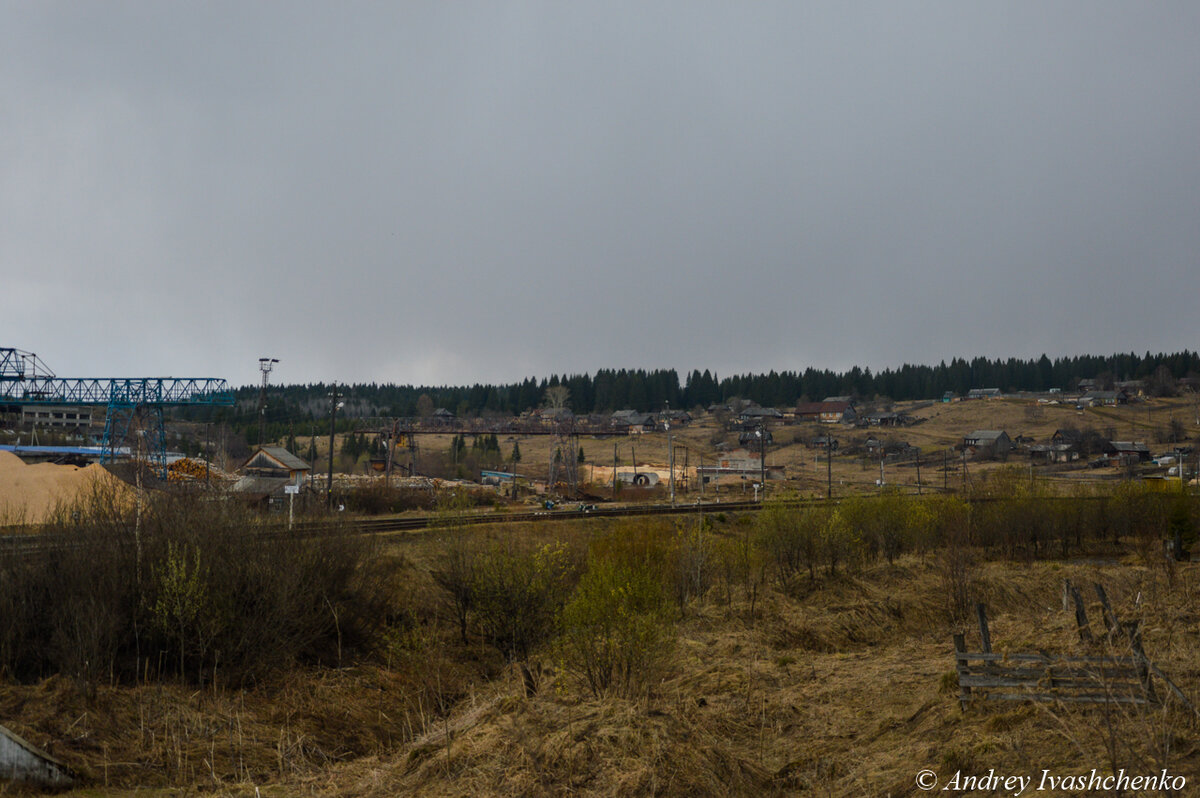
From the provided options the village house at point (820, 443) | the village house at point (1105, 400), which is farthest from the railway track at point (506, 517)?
the village house at point (1105, 400)

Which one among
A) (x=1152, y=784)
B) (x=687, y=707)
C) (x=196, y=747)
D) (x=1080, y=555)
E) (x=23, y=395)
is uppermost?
(x=23, y=395)

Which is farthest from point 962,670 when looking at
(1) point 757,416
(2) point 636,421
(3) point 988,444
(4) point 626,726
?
(1) point 757,416

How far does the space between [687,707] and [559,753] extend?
4.41 m

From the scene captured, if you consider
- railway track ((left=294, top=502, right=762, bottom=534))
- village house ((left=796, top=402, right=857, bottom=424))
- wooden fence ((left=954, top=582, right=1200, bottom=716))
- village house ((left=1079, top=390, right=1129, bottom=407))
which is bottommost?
railway track ((left=294, top=502, right=762, bottom=534))

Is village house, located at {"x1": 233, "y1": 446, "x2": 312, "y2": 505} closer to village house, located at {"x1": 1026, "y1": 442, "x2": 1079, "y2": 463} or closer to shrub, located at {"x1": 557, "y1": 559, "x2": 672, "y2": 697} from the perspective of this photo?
shrub, located at {"x1": 557, "y1": 559, "x2": 672, "y2": 697}

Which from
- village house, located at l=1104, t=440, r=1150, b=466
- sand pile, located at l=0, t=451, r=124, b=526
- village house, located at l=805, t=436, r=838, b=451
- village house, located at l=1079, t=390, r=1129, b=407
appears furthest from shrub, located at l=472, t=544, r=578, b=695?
village house, located at l=1079, t=390, r=1129, b=407

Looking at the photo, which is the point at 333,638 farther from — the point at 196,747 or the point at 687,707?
the point at 687,707

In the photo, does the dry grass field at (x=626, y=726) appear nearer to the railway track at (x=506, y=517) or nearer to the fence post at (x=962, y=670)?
the fence post at (x=962, y=670)

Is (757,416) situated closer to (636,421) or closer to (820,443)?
(636,421)

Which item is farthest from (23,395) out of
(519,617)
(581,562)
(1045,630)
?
(1045,630)

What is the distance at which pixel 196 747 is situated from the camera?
15688 mm

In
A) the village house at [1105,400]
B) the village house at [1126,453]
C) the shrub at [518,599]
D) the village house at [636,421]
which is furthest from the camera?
the village house at [1105,400]

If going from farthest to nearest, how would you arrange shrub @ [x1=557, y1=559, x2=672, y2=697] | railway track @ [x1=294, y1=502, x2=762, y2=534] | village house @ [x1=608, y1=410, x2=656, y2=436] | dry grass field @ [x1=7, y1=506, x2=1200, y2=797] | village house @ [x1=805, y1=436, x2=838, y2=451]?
village house @ [x1=608, y1=410, x2=656, y2=436] → village house @ [x1=805, y1=436, x2=838, y2=451] → railway track @ [x1=294, y1=502, x2=762, y2=534] → shrub @ [x1=557, y1=559, x2=672, y2=697] → dry grass field @ [x1=7, y1=506, x2=1200, y2=797]

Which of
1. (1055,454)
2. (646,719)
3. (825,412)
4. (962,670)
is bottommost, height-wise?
(1055,454)
